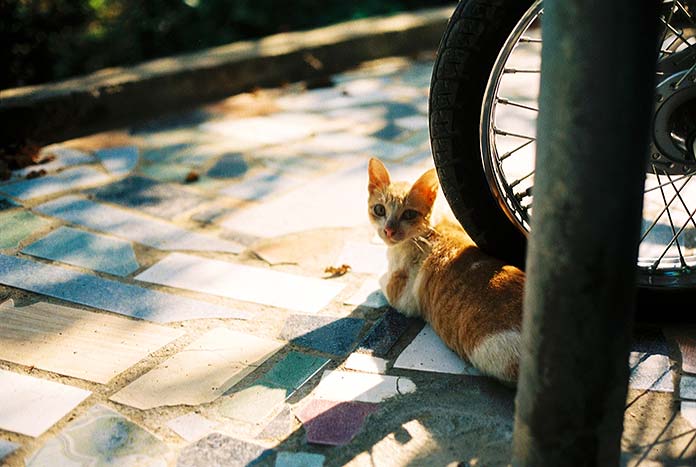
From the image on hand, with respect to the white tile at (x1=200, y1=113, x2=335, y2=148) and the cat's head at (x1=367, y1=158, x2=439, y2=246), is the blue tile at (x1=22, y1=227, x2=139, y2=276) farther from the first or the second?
the white tile at (x1=200, y1=113, x2=335, y2=148)

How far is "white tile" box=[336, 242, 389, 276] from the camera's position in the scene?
3.24 metres

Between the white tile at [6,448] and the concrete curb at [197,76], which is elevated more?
the concrete curb at [197,76]

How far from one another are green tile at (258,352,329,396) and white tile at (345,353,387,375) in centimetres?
9

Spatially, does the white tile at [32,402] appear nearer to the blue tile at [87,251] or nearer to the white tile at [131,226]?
the blue tile at [87,251]

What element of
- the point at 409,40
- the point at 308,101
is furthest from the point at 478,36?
the point at 409,40

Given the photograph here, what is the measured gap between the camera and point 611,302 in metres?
1.55

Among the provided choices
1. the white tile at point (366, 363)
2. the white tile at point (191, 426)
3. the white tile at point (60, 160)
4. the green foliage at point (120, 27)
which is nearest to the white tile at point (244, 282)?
the white tile at point (366, 363)

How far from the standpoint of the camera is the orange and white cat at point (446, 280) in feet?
7.73

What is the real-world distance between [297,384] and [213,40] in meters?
4.29

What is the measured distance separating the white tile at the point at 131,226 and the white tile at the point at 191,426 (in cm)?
118

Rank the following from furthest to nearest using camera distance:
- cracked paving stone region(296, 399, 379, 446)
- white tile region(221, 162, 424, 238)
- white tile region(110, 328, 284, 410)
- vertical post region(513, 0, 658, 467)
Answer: white tile region(221, 162, 424, 238), white tile region(110, 328, 284, 410), cracked paving stone region(296, 399, 379, 446), vertical post region(513, 0, 658, 467)

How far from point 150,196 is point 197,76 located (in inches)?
62.2

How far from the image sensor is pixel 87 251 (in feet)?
A: 10.9

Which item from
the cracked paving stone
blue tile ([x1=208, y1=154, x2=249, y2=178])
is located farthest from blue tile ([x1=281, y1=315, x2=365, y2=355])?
blue tile ([x1=208, y1=154, x2=249, y2=178])
